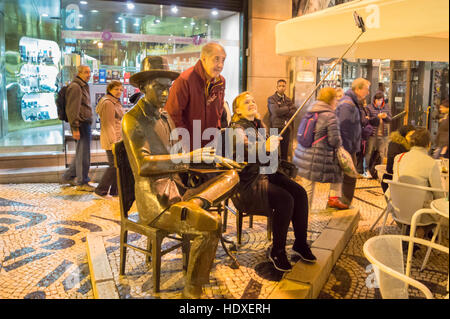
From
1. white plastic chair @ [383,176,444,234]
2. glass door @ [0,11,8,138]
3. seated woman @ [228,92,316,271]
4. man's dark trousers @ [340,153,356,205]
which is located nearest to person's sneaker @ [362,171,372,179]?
man's dark trousers @ [340,153,356,205]

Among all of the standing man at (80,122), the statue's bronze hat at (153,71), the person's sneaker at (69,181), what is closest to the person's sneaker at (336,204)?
the statue's bronze hat at (153,71)

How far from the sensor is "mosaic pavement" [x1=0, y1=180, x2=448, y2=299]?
357 cm

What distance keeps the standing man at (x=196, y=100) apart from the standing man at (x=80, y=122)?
355 cm

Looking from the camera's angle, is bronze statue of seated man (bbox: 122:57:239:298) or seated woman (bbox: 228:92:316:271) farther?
seated woman (bbox: 228:92:316:271)

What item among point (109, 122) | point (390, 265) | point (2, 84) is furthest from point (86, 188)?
point (390, 265)

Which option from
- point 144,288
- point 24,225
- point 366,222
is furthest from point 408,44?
point 24,225

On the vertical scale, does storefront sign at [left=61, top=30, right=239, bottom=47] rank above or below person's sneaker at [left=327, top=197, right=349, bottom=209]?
above

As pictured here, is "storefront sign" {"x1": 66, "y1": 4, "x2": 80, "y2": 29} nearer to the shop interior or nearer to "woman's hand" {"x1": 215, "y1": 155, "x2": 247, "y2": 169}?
the shop interior

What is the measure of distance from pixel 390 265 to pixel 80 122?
233 inches

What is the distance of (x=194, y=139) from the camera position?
414 centimetres

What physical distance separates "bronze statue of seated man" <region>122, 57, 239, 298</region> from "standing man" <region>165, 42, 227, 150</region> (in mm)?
820

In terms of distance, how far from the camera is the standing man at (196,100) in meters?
4.07

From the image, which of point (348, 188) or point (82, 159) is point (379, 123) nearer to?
point (348, 188)
